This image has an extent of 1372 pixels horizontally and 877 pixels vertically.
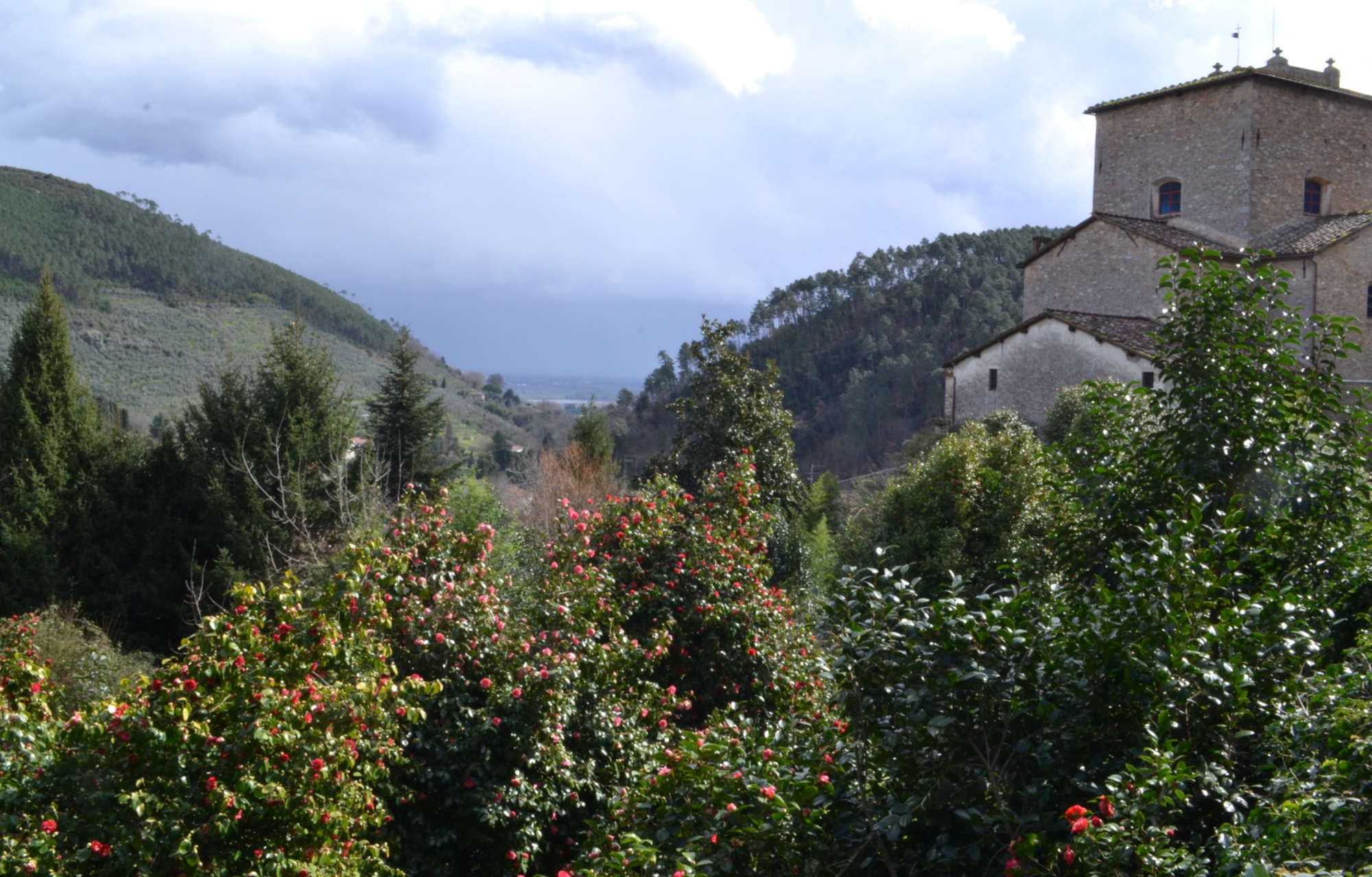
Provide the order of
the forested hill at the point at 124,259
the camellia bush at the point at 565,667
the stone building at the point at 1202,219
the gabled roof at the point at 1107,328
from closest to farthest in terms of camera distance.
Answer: the camellia bush at the point at 565,667 → the gabled roof at the point at 1107,328 → the stone building at the point at 1202,219 → the forested hill at the point at 124,259

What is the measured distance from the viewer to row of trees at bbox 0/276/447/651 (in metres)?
18.0

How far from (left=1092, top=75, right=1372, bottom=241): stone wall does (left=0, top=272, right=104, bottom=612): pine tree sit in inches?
1153

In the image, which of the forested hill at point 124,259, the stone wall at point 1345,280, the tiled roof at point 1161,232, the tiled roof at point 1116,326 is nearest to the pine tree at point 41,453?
the tiled roof at point 1116,326

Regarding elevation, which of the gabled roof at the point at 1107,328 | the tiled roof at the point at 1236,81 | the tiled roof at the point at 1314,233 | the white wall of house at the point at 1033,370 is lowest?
the white wall of house at the point at 1033,370

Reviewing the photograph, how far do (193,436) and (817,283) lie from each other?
198 ft

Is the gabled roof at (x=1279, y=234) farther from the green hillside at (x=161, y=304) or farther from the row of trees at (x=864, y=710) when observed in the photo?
the green hillside at (x=161, y=304)

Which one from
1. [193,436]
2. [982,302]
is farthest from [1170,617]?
[982,302]

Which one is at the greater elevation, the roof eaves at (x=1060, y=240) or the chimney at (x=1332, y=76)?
the chimney at (x=1332, y=76)

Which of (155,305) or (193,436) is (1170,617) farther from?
(155,305)

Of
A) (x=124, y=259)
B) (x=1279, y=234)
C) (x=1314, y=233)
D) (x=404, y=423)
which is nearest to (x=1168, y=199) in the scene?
(x=1279, y=234)

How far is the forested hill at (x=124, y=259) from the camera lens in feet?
249

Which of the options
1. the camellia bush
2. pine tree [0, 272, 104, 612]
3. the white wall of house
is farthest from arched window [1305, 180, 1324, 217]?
pine tree [0, 272, 104, 612]

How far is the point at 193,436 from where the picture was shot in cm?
2034

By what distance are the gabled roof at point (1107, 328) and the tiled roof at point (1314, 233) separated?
3.57 meters
